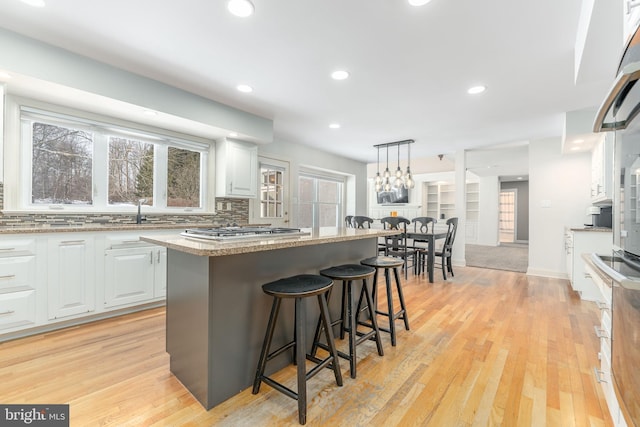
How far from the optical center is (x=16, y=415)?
4.79ft

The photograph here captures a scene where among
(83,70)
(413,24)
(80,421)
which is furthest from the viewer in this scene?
→ (83,70)

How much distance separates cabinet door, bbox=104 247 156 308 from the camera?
2748 millimetres

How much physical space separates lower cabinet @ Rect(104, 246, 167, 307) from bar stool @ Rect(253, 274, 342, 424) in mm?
1904

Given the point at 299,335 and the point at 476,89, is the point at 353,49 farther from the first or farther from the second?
the point at 299,335

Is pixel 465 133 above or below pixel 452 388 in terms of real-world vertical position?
above

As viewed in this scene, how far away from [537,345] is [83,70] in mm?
4297

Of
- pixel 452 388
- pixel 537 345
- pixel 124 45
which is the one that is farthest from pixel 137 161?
pixel 537 345

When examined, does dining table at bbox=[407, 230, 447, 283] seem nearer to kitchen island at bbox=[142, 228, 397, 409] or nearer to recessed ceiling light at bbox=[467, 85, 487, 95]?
recessed ceiling light at bbox=[467, 85, 487, 95]

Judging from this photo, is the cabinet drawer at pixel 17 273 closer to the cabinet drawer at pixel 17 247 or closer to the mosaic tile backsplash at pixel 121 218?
the cabinet drawer at pixel 17 247

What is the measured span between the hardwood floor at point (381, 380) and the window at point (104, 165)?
1.32 meters

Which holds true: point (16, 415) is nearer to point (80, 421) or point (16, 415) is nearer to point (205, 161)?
point (80, 421)

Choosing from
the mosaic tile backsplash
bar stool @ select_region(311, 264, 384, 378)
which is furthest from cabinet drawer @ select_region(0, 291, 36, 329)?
bar stool @ select_region(311, 264, 384, 378)
